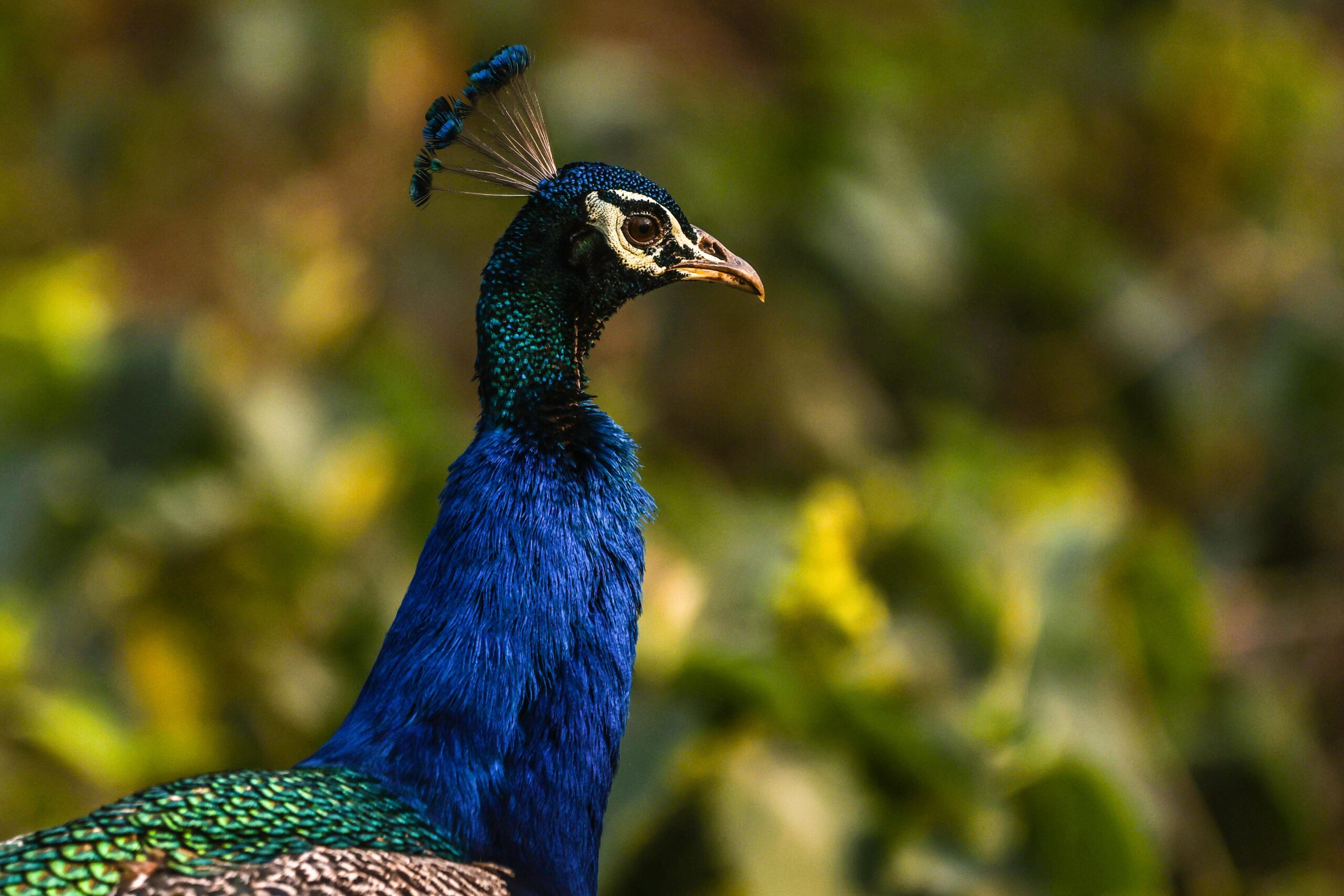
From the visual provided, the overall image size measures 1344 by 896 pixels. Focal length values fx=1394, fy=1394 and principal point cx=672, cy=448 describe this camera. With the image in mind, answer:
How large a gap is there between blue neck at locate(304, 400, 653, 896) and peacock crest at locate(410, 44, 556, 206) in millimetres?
206

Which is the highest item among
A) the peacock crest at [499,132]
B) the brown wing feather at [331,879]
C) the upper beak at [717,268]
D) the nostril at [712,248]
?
the peacock crest at [499,132]

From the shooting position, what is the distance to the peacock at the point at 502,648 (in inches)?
34.9

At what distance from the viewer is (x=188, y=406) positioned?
2.16 metres

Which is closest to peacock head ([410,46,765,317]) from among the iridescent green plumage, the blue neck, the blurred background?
the blue neck

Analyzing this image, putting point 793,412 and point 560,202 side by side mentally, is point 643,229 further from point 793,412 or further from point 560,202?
point 793,412

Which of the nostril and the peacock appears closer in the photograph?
the peacock

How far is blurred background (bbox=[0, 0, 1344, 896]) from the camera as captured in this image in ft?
5.66

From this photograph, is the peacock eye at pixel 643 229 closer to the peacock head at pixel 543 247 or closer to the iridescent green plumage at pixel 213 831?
the peacock head at pixel 543 247

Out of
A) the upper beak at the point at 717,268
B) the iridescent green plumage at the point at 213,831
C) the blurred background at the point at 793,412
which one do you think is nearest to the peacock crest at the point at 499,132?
the upper beak at the point at 717,268

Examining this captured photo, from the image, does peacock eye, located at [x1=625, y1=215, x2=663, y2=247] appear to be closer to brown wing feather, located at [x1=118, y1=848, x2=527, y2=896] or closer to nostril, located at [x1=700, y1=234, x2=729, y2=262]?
nostril, located at [x1=700, y1=234, x2=729, y2=262]

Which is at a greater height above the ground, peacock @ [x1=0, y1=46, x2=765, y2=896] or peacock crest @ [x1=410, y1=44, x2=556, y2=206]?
peacock crest @ [x1=410, y1=44, x2=556, y2=206]

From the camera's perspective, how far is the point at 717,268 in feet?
3.76

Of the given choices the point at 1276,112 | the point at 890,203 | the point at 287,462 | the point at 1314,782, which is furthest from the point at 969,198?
the point at 287,462

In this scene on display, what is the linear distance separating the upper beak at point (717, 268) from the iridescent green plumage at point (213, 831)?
47 centimetres
